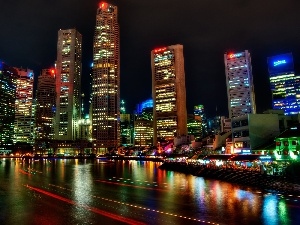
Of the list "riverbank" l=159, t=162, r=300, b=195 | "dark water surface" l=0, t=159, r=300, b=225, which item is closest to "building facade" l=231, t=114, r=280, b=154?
"riverbank" l=159, t=162, r=300, b=195

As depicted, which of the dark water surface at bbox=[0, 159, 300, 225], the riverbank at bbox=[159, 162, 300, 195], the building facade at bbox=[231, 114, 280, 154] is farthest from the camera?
the building facade at bbox=[231, 114, 280, 154]

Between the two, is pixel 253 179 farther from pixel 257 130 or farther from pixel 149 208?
pixel 257 130

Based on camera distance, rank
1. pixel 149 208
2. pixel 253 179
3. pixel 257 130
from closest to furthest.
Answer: pixel 149 208, pixel 253 179, pixel 257 130

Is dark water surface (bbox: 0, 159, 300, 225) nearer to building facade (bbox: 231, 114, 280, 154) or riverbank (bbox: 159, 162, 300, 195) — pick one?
riverbank (bbox: 159, 162, 300, 195)

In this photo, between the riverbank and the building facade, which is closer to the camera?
the riverbank

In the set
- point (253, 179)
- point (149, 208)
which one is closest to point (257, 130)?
point (253, 179)

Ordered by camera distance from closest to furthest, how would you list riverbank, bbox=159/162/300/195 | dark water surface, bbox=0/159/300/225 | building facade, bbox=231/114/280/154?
dark water surface, bbox=0/159/300/225, riverbank, bbox=159/162/300/195, building facade, bbox=231/114/280/154

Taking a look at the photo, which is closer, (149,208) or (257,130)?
(149,208)

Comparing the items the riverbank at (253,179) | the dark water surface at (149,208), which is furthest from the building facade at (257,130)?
the dark water surface at (149,208)

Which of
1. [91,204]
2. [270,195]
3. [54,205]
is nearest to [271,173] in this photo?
[270,195]

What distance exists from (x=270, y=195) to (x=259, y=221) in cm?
1538

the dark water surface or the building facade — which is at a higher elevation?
the building facade

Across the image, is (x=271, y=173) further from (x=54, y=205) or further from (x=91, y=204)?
(x=54, y=205)

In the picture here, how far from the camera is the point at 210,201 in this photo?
3597 centimetres
